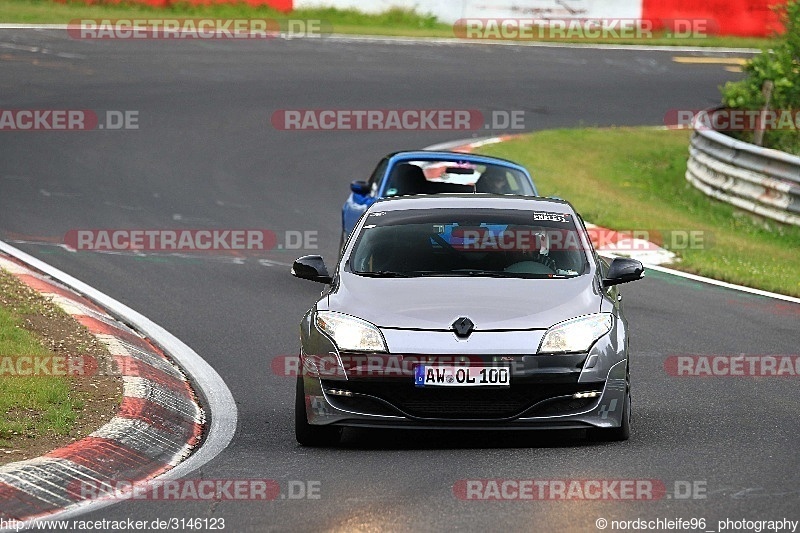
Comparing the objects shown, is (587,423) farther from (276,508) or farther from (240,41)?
(240,41)

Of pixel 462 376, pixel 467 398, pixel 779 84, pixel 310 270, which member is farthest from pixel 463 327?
pixel 779 84

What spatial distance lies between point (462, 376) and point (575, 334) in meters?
0.69

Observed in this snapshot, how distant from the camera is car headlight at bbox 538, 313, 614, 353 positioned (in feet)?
27.7

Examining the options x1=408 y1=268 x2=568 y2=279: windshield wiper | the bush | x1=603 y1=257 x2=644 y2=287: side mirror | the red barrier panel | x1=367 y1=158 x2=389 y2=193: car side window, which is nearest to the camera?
x1=408 y1=268 x2=568 y2=279: windshield wiper

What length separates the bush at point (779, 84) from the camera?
24547 millimetres

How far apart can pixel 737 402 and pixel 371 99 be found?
20719 mm

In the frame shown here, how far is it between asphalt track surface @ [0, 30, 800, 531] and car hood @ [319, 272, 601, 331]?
2.34ft

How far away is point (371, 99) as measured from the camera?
30.1 meters

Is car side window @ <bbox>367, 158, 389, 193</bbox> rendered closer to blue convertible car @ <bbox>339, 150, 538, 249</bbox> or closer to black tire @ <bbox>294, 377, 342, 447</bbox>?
blue convertible car @ <bbox>339, 150, 538, 249</bbox>

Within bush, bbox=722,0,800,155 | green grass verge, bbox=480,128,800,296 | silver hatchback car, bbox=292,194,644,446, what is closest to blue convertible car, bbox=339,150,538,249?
green grass verge, bbox=480,128,800,296

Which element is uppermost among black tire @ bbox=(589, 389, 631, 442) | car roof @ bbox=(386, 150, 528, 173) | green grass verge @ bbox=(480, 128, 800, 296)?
car roof @ bbox=(386, 150, 528, 173)

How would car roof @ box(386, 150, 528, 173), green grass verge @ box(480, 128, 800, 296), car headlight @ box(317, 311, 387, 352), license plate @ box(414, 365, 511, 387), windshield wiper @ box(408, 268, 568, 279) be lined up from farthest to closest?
green grass verge @ box(480, 128, 800, 296) < car roof @ box(386, 150, 528, 173) < windshield wiper @ box(408, 268, 568, 279) < car headlight @ box(317, 311, 387, 352) < license plate @ box(414, 365, 511, 387)

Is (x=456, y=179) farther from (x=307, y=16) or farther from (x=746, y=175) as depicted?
(x=307, y=16)

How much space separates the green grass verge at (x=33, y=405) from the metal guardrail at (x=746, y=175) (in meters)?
12.2
